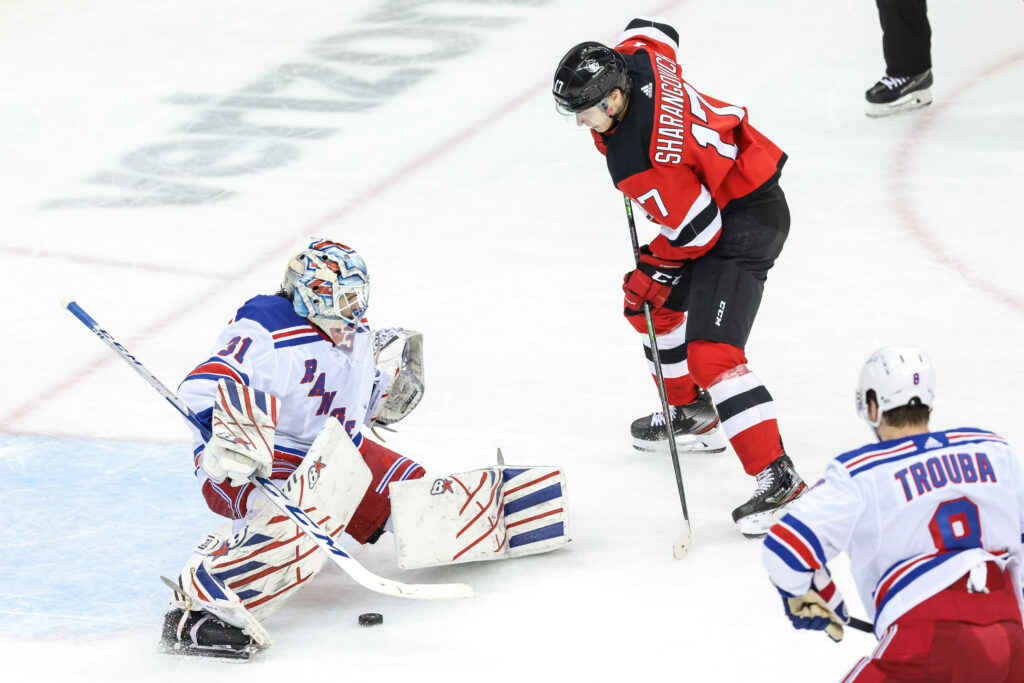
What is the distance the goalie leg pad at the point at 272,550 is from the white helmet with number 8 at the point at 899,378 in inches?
51.0

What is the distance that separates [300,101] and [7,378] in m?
2.56

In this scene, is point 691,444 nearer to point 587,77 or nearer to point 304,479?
point 587,77

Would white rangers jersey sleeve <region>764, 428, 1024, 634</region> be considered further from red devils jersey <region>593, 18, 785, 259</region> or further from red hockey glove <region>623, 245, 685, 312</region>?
red hockey glove <region>623, 245, 685, 312</region>

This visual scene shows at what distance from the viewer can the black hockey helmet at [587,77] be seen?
340cm

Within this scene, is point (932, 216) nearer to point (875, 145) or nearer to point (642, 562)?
point (875, 145)

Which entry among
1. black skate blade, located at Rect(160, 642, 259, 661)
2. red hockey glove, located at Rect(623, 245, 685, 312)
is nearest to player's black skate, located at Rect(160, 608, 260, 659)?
black skate blade, located at Rect(160, 642, 259, 661)

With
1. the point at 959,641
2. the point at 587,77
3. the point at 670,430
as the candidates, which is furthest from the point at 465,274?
the point at 959,641

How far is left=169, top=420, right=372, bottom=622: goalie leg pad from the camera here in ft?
10.0

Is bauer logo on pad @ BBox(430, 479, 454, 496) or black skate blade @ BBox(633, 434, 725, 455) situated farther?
black skate blade @ BBox(633, 434, 725, 455)

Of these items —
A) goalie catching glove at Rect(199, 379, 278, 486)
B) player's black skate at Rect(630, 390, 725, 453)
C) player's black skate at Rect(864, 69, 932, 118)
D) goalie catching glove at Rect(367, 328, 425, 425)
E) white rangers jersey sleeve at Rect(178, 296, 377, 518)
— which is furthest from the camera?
player's black skate at Rect(864, 69, 932, 118)

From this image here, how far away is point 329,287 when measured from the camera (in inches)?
125

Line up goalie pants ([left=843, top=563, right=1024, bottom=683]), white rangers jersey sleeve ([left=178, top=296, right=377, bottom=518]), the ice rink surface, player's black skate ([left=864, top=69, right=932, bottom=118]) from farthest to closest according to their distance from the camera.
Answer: player's black skate ([left=864, top=69, right=932, bottom=118]) → the ice rink surface → white rangers jersey sleeve ([left=178, top=296, right=377, bottom=518]) → goalie pants ([left=843, top=563, right=1024, bottom=683])

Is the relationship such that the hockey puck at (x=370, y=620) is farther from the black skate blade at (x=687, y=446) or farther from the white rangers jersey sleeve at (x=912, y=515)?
the white rangers jersey sleeve at (x=912, y=515)

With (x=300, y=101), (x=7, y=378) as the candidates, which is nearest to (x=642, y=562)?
(x=7, y=378)
